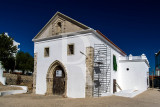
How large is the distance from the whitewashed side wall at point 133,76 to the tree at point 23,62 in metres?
20.5

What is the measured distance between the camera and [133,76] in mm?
19438

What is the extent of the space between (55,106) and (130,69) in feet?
41.5

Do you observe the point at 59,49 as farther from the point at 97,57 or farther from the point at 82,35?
the point at 97,57

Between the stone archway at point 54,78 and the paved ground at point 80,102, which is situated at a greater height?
the stone archway at point 54,78

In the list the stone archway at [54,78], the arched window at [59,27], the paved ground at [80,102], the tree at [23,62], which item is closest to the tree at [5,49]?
→ the tree at [23,62]

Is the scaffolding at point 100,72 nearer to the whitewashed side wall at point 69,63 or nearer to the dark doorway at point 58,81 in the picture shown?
the whitewashed side wall at point 69,63

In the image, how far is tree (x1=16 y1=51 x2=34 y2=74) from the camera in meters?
32.3

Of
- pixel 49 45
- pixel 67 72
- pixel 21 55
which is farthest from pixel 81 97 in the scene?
pixel 21 55

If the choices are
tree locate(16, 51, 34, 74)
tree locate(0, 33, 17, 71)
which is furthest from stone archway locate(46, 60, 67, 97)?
tree locate(16, 51, 34, 74)

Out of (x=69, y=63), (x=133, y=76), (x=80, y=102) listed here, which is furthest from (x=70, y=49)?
(x=133, y=76)

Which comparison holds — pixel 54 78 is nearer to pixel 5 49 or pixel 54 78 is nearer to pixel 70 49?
pixel 70 49

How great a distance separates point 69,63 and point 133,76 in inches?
363

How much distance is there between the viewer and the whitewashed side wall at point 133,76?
62.2ft

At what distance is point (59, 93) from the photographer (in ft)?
48.8
